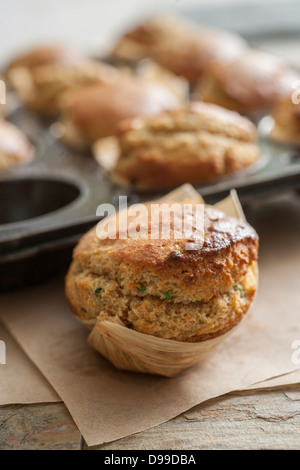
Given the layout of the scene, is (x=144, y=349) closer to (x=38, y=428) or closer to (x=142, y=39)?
(x=38, y=428)

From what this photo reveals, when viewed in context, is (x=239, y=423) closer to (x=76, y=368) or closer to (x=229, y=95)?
(x=76, y=368)

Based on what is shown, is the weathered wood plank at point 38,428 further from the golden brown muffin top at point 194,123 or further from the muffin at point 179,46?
the muffin at point 179,46

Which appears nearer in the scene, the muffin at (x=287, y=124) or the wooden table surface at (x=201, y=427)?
the wooden table surface at (x=201, y=427)

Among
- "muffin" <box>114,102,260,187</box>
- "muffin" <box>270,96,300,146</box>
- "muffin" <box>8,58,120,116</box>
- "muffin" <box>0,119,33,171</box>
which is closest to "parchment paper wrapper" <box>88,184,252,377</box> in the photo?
"muffin" <box>114,102,260,187</box>

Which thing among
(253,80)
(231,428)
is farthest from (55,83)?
(231,428)

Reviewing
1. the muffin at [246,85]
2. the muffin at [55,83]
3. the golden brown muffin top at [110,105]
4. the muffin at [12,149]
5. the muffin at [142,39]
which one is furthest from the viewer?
the muffin at [142,39]

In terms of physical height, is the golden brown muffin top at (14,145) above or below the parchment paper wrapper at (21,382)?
above

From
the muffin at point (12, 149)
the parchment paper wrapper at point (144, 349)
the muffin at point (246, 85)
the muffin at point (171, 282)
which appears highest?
the muffin at point (246, 85)

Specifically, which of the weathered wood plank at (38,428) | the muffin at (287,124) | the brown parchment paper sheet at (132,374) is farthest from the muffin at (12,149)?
the weathered wood plank at (38,428)
